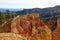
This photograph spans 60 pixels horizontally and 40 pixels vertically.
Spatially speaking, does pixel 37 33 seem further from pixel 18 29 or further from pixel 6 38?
pixel 18 29

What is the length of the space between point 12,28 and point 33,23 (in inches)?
373

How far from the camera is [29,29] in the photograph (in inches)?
1202

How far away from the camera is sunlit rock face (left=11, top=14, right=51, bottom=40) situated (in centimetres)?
1766

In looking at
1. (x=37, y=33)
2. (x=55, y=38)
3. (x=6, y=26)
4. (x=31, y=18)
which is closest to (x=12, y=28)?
(x=6, y=26)

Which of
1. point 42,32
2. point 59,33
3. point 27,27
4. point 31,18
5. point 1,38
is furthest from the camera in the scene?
point 31,18

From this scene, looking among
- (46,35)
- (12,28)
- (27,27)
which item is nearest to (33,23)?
(27,27)

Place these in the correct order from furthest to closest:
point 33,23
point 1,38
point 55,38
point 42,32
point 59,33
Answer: point 33,23 → point 59,33 → point 55,38 → point 42,32 → point 1,38

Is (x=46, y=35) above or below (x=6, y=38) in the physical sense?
below

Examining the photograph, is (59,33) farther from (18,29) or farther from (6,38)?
(6,38)

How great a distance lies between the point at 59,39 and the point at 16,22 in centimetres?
679

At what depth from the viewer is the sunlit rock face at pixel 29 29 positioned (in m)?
17.7

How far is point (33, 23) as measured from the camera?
34094 millimetres

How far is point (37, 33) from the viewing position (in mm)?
17922

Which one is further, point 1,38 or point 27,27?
point 27,27
